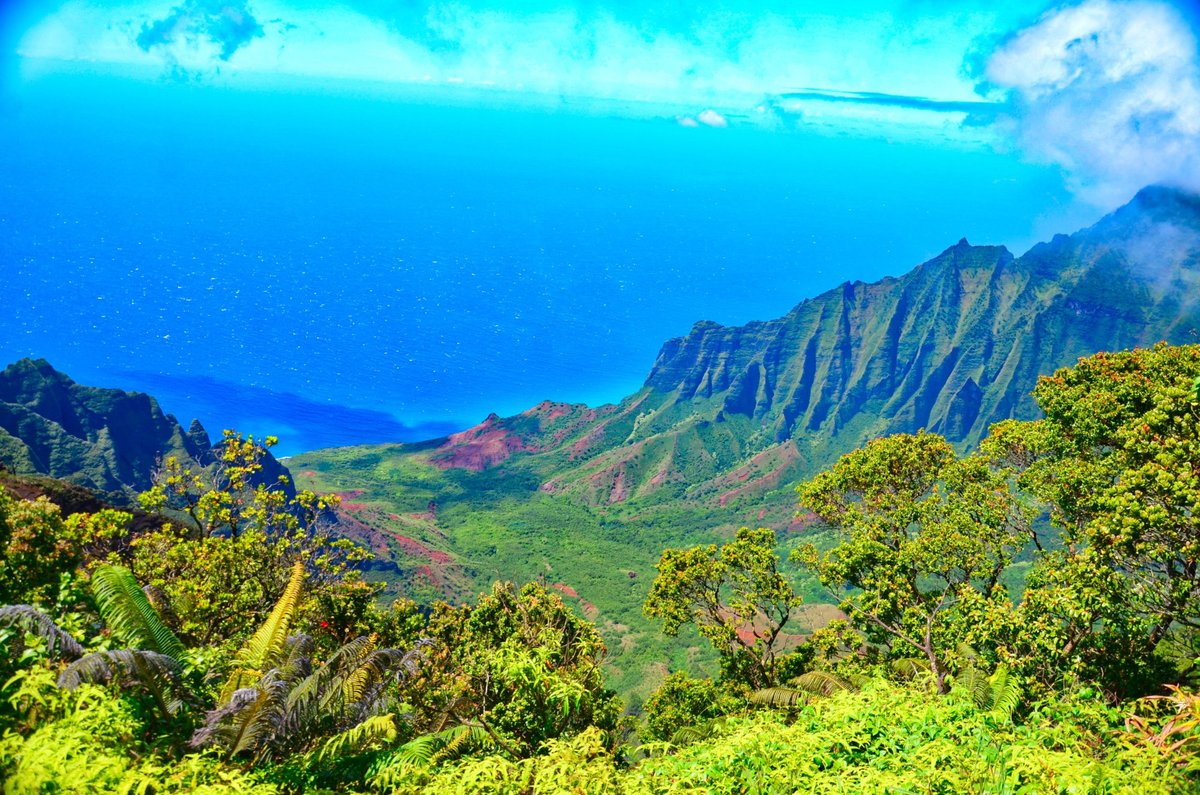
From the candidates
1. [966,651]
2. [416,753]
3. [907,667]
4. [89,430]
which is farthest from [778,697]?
[89,430]

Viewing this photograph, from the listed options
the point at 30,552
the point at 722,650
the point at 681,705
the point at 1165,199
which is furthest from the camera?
the point at 1165,199

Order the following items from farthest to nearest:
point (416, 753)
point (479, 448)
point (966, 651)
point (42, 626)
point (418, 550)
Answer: point (479, 448), point (418, 550), point (966, 651), point (416, 753), point (42, 626)

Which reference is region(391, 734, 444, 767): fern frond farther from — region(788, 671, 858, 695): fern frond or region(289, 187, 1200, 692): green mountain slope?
region(289, 187, 1200, 692): green mountain slope

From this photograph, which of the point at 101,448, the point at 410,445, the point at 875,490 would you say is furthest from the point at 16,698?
the point at 410,445

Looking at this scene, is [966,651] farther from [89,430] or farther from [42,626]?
[89,430]

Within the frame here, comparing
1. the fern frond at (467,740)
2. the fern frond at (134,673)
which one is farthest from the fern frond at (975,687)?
the fern frond at (134,673)

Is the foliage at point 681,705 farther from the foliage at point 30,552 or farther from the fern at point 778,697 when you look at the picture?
the foliage at point 30,552

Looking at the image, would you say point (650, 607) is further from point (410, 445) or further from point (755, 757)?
point (410, 445)
